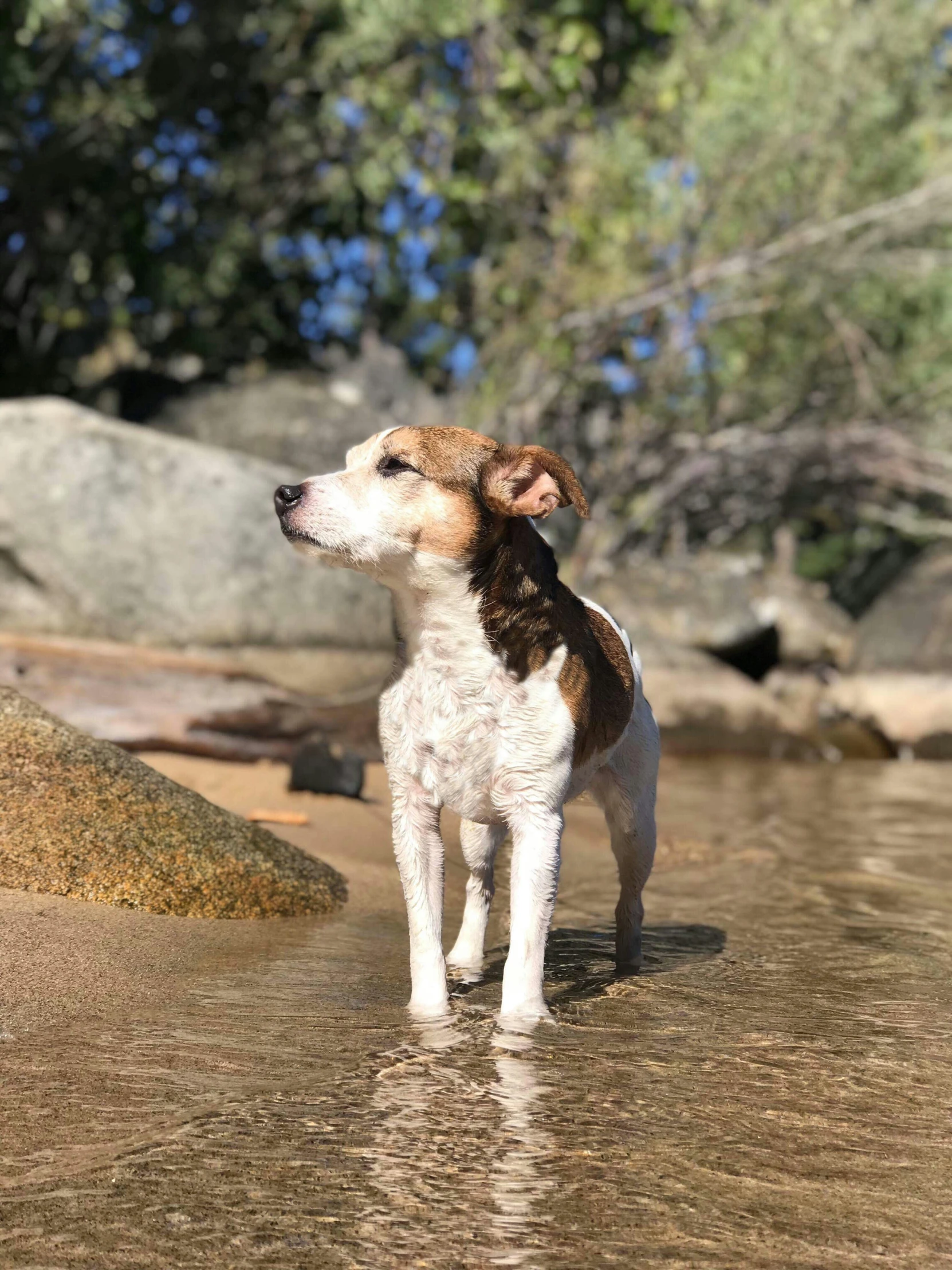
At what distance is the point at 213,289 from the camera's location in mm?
15578

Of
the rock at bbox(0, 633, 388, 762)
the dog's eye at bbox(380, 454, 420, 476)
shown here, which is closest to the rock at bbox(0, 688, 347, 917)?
the dog's eye at bbox(380, 454, 420, 476)

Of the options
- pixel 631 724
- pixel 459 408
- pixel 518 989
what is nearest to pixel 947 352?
pixel 459 408

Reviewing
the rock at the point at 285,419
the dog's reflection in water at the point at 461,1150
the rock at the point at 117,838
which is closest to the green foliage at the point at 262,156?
the rock at the point at 285,419

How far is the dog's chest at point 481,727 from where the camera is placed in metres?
4.23

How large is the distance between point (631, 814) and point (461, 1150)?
Answer: 6.94ft

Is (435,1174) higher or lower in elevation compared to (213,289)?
lower

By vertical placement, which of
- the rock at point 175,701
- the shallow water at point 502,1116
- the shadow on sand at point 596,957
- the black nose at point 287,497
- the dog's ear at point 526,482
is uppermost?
the dog's ear at point 526,482

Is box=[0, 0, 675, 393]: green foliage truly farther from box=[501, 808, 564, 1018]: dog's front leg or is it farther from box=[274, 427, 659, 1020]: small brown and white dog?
box=[501, 808, 564, 1018]: dog's front leg

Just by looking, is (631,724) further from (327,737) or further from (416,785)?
(327,737)

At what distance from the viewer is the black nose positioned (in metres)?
4.13

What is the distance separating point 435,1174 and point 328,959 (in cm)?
211

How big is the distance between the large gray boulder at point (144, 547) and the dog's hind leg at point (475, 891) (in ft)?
18.1

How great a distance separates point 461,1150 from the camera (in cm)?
301

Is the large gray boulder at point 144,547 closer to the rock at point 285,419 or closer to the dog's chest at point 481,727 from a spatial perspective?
the rock at point 285,419
